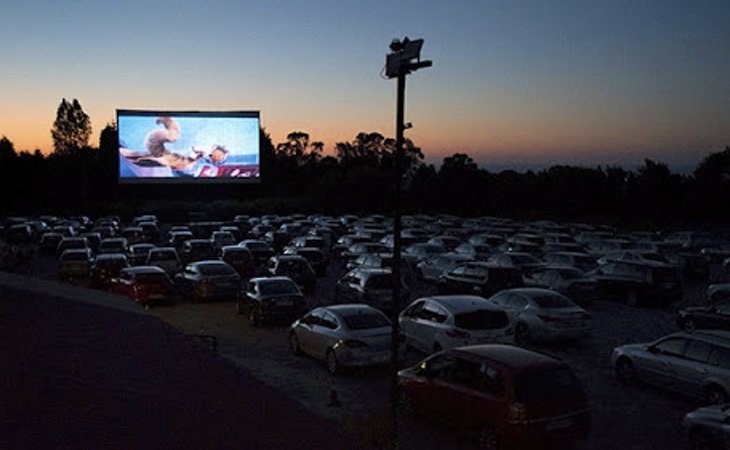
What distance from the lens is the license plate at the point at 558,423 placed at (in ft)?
32.9

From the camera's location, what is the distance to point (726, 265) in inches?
1364

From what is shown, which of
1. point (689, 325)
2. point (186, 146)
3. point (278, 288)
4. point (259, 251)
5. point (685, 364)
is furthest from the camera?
point (186, 146)

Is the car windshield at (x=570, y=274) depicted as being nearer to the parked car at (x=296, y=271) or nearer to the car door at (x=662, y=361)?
the parked car at (x=296, y=271)

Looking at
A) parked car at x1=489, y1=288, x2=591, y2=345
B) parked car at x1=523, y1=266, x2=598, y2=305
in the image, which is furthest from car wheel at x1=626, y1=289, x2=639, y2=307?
parked car at x1=489, y1=288, x2=591, y2=345

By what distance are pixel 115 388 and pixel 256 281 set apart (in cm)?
1109

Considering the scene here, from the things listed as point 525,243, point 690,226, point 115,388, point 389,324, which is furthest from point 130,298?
point 690,226

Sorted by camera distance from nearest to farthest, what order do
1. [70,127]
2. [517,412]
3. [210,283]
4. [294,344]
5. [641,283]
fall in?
[517,412] → [294,344] → [641,283] → [210,283] → [70,127]

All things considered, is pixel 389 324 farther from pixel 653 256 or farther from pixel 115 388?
pixel 653 256

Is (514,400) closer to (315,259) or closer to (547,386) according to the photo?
(547,386)

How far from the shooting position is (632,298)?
24594mm

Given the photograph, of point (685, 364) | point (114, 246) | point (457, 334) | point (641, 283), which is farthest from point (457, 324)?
point (114, 246)

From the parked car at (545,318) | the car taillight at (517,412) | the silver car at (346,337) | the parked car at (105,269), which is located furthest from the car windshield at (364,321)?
the parked car at (105,269)

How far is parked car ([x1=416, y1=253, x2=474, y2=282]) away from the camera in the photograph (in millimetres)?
28923

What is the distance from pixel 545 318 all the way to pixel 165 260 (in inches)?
703
